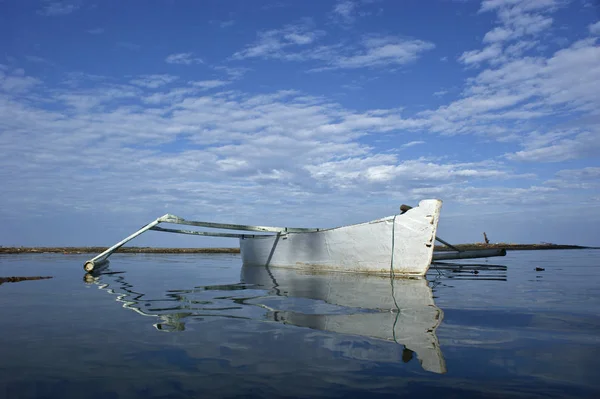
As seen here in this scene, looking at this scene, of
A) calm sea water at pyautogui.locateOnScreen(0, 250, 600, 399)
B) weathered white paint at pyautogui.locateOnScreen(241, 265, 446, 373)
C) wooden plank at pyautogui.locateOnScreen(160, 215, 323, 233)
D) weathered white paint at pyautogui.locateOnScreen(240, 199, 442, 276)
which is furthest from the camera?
wooden plank at pyautogui.locateOnScreen(160, 215, 323, 233)

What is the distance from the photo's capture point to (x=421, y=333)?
401cm

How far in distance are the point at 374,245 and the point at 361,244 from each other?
18.2 inches

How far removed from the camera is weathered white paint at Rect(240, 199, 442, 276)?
11.1 meters

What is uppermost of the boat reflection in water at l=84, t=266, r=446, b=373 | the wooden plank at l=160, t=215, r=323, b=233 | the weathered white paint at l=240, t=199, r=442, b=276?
the wooden plank at l=160, t=215, r=323, b=233

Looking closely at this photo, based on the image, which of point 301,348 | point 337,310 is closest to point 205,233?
point 337,310

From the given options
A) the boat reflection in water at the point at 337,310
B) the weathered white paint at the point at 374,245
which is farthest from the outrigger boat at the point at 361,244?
the boat reflection in water at the point at 337,310

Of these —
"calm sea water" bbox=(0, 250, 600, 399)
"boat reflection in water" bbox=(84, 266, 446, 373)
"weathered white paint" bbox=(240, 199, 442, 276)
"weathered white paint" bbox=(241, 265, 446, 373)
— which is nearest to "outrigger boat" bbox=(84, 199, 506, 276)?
"weathered white paint" bbox=(240, 199, 442, 276)

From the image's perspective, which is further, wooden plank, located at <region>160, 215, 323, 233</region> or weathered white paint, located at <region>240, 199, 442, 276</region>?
wooden plank, located at <region>160, 215, 323, 233</region>

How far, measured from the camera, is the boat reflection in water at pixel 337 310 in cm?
356

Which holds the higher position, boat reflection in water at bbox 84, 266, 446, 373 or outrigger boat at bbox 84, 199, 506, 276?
outrigger boat at bbox 84, 199, 506, 276

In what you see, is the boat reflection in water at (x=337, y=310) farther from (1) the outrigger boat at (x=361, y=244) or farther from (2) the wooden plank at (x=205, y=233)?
(2) the wooden plank at (x=205, y=233)

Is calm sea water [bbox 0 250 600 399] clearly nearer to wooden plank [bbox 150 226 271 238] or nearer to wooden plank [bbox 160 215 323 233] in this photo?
wooden plank [bbox 160 215 323 233]

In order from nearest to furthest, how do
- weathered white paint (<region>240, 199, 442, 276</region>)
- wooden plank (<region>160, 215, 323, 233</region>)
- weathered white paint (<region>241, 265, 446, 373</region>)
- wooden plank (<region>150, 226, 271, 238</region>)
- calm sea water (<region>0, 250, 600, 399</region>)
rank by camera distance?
calm sea water (<region>0, 250, 600, 399</region>) → weathered white paint (<region>241, 265, 446, 373</region>) → weathered white paint (<region>240, 199, 442, 276</region>) → wooden plank (<region>160, 215, 323, 233</region>) → wooden plank (<region>150, 226, 271, 238</region>)

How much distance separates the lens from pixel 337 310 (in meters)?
5.61
